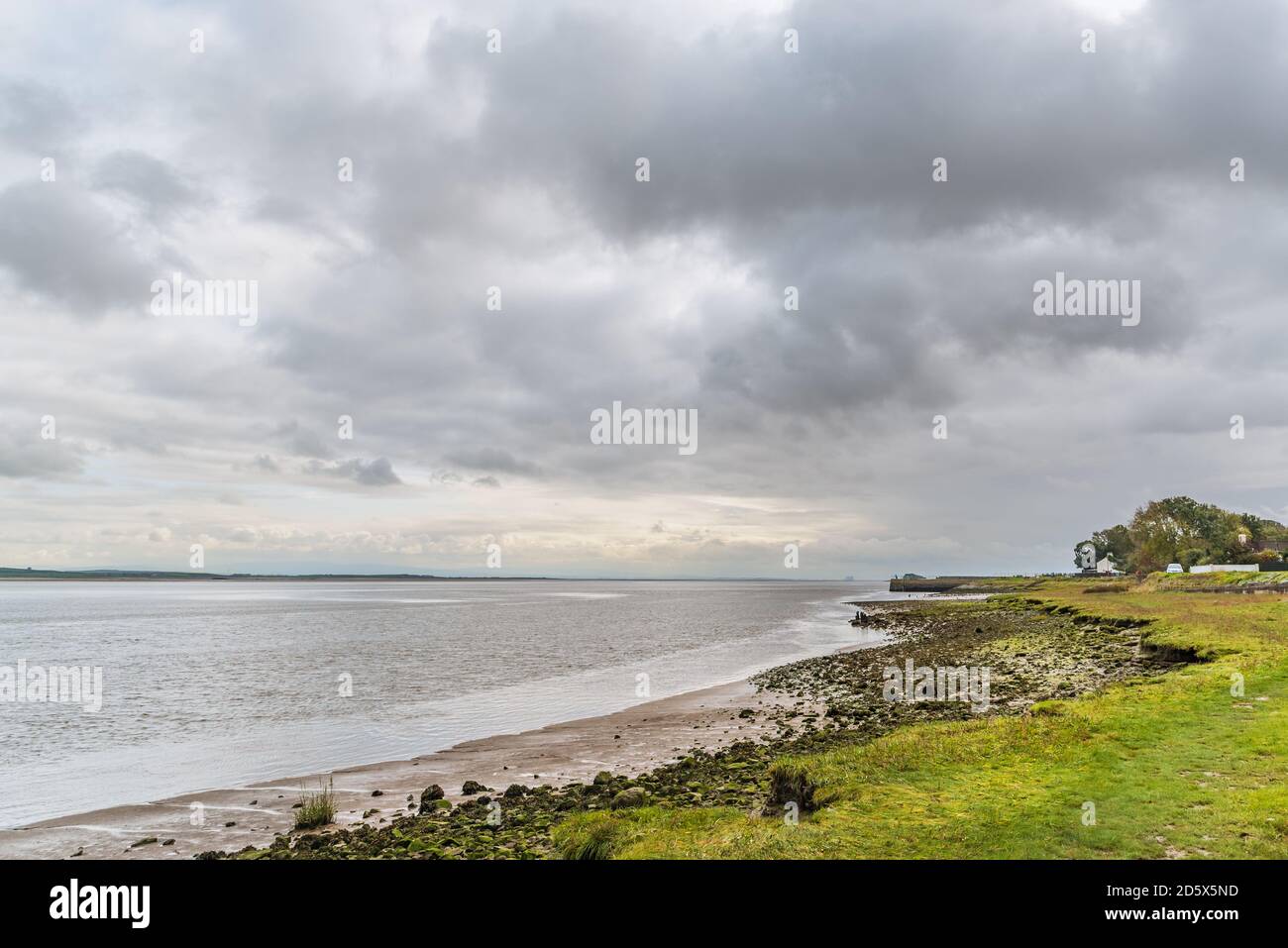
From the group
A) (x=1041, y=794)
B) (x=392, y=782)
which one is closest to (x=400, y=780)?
(x=392, y=782)

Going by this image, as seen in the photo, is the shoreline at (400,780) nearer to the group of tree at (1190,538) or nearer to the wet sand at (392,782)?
the wet sand at (392,782)

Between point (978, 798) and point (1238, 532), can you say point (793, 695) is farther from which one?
point (1238, 532)

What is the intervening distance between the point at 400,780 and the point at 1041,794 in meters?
19.1

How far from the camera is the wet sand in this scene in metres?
18.3

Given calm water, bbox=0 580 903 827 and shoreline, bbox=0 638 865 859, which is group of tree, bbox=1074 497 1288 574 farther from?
shoreline, bbox=0 638 865 859

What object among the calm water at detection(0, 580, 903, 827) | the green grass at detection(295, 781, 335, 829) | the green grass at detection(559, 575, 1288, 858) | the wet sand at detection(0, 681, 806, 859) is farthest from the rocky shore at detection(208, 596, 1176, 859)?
the calm water at detection(0, 580, 903, 827)

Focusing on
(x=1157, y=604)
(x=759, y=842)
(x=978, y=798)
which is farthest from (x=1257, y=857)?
(x=1157, y=604)

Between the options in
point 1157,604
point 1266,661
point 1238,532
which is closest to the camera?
point 1266,661

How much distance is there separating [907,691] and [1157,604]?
1889 inches

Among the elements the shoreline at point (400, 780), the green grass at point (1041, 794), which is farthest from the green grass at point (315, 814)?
the green grass at point (1041, 794)

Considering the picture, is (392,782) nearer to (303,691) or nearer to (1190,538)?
(303,691)

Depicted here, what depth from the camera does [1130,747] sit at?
56.4 feet
